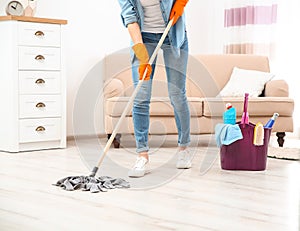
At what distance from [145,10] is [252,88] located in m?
1.71

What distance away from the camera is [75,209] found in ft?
6.79

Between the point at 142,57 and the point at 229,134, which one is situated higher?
the point at 142,57

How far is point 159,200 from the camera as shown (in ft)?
7.32

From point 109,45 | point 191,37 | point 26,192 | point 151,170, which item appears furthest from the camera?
point 191,37

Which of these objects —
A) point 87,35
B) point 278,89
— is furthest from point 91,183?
point 87,35

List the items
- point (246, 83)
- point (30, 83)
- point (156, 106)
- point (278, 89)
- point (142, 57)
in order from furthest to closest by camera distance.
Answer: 1. point (246, 83)
2. point (278, 89)
3. point (156, 106)
4. point (30, 83)
5. point (142, 57)

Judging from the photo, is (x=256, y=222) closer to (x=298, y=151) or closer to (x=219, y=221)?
(x=219, y=221)

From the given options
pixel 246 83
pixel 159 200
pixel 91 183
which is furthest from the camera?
pixel 246 83

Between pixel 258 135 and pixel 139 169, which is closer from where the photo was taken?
pixel 139 169

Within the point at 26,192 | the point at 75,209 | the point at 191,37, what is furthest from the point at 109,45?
the point at 75,209

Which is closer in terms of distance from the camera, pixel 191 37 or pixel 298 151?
pixel 298 151

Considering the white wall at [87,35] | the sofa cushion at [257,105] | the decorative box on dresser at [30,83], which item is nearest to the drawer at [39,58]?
the decorative box on dresser at [30,83]

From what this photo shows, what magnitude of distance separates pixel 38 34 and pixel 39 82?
12.8 inches

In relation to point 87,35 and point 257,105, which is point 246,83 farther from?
point 87,35
